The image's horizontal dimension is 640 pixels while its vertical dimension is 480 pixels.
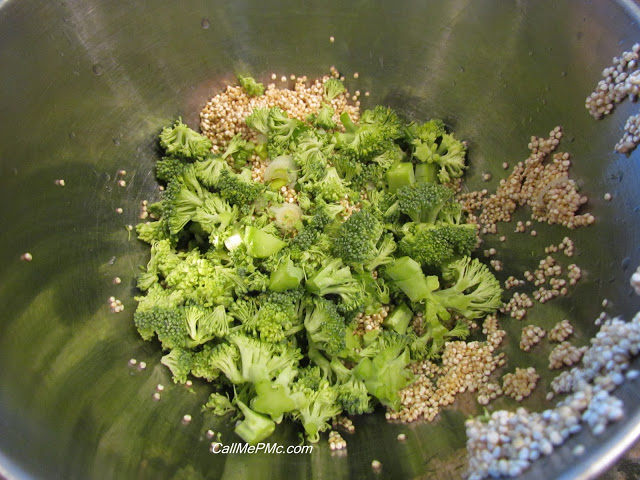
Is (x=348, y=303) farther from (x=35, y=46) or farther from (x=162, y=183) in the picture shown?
(x=35, y=46)

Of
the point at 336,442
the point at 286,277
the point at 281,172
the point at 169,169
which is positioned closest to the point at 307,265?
the point at 286,277

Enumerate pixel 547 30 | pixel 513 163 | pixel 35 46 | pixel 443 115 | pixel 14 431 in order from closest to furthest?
pixel 14 431 → pixel 35 46 → pixel 547 30 → pixel 513 163 → pixel 443 115

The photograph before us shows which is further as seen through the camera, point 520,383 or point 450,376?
point 450,376

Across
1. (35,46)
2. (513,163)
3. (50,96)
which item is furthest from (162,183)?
(513,163)

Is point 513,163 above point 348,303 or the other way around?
above

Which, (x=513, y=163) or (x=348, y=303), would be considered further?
(x=513, y=163)

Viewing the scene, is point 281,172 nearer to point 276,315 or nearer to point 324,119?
point 324,119

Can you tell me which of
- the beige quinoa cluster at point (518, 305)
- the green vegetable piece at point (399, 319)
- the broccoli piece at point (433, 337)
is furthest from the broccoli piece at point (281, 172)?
the beige quinoa cluster at point (518, 305)
